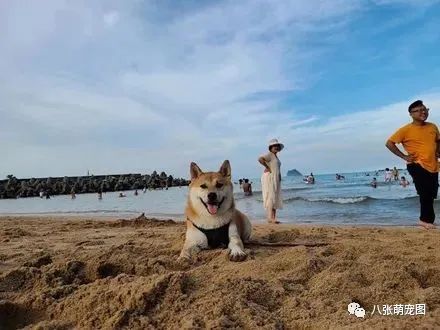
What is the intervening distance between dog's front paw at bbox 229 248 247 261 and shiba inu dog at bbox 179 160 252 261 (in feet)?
1.11

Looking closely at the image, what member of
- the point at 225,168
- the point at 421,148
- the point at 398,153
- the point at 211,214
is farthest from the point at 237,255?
the point at 421,148

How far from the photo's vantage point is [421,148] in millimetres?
6820

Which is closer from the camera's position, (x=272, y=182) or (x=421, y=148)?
(x=421, y=148)

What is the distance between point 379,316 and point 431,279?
1014mm

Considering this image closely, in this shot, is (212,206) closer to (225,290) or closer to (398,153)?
(225,290)

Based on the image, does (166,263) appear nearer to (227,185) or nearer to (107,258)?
(107,258)

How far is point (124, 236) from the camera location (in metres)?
7.04

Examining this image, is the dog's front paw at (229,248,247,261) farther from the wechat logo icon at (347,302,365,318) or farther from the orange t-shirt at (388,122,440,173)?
the orange t-shirt at (388,122,440,173)

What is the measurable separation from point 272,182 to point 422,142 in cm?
316

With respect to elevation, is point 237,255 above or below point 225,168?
below

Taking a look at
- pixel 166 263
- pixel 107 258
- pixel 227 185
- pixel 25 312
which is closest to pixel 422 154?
pixel 227 185

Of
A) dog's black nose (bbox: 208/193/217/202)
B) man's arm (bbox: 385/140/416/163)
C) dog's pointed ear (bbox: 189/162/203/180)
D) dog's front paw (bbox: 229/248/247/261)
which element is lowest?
dog's front paw (bbox: 229/248/247/261)

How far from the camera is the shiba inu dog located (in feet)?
16.0

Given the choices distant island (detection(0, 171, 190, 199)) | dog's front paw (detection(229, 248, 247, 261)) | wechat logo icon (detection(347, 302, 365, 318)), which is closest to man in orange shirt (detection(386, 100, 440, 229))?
dog's front paw (detection(229, 248, 247, 261))
